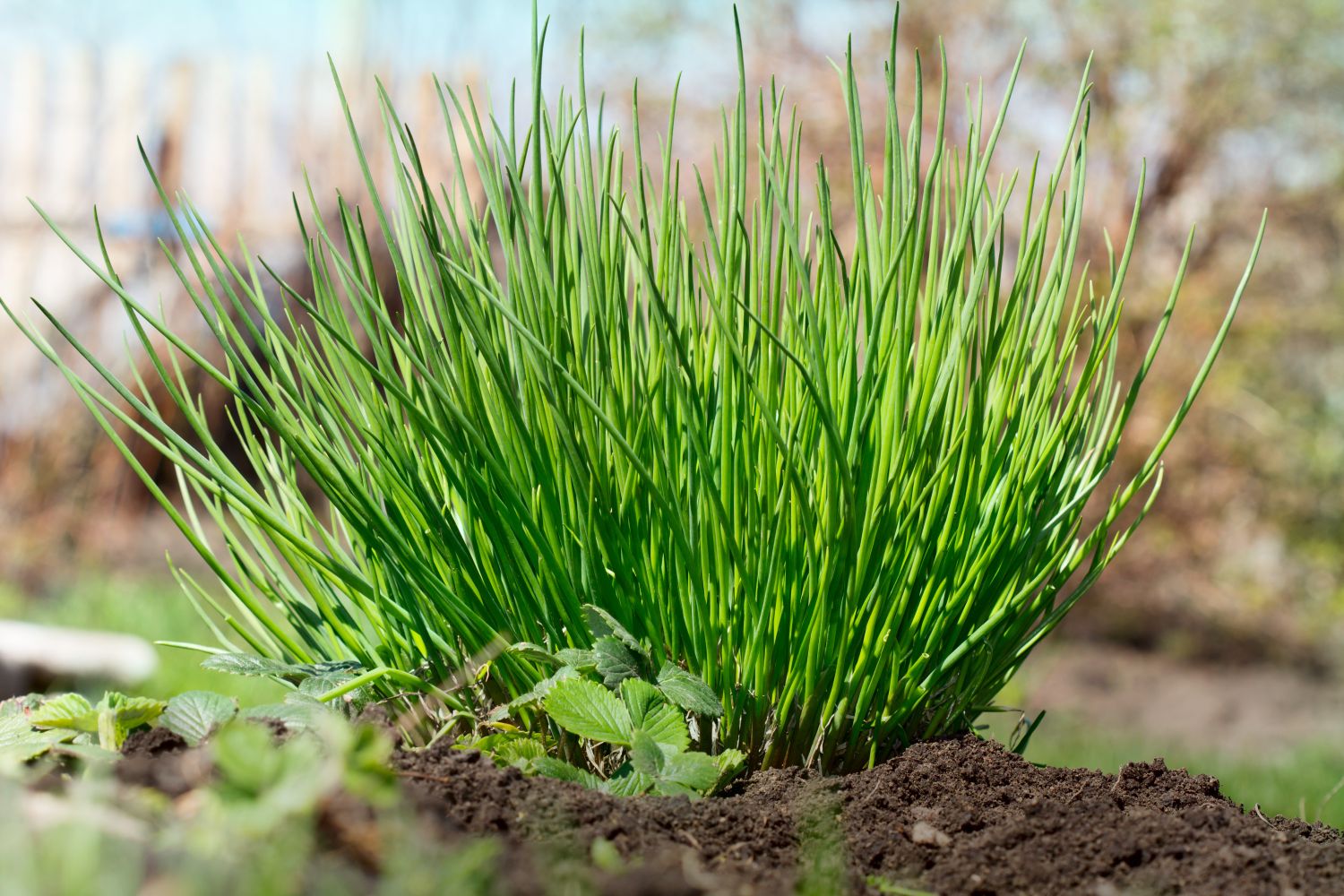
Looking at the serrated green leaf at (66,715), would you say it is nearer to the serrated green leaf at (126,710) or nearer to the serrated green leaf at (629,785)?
the serrated green leaf at (126,710)

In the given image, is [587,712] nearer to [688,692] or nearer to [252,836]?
[688,692]

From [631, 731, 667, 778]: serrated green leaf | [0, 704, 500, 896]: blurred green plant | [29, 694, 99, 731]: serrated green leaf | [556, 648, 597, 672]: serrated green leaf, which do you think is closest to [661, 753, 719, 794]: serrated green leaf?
[631, 731, 667, 778]: serrated green leaf

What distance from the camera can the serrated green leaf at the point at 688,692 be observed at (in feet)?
3.70

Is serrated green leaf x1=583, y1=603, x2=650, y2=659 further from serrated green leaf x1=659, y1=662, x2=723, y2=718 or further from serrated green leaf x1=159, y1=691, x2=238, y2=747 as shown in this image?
serrated green leaf x1=159, y1=691, x2=238, y2=747

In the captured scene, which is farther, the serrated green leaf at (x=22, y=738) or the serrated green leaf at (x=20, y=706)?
the serrated green leaf at (x=20, y=706)

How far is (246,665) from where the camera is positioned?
1.18 meters

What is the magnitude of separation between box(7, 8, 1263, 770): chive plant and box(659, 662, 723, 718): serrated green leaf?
42 mm

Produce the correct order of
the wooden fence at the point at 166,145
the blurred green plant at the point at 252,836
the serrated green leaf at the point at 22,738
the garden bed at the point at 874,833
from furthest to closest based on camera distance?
the wooden fence at the point at 166,145, the serrated green leaf at the point at 22,738, the garden bed at the point at 874,833, the blurred green plant at the point at 252,836

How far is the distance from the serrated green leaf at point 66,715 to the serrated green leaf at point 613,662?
472 mm

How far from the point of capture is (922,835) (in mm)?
1080

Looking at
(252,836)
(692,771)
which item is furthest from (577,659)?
(252,836)

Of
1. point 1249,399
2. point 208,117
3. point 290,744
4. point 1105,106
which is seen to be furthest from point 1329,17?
point 290,744

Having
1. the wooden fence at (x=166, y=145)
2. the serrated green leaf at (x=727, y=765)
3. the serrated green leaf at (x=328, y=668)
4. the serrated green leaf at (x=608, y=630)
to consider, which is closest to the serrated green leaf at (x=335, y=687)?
the serrated green leaf at (x=328, y=668)

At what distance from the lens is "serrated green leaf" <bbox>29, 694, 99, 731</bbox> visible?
1.11 m
